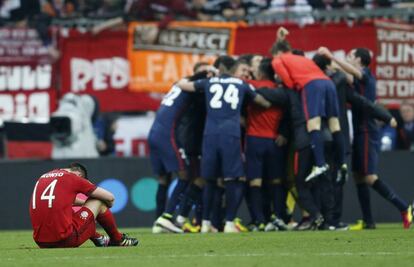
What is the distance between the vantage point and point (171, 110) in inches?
612

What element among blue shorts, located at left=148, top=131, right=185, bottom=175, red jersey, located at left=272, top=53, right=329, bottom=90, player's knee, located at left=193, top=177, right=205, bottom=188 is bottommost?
player's knee, located at left=193, top=177, right=205, bottom=188

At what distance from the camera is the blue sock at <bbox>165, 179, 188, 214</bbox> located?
15.2 metres

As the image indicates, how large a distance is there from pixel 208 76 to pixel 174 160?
1.14m

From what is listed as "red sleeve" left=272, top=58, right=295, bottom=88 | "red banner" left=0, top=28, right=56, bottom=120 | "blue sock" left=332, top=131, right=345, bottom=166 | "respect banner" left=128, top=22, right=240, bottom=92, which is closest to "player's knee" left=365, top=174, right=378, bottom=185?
"blue sock" left=332, top=131, right=345, bottom=166

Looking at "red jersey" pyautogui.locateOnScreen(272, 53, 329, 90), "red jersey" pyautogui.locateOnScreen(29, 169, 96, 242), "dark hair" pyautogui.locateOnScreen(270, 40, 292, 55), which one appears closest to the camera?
"red jersey" pyautogui.locateOnScreen(29, 169, 96, 242)

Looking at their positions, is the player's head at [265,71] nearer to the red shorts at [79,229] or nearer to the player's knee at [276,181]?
the player's knee at [276,181]

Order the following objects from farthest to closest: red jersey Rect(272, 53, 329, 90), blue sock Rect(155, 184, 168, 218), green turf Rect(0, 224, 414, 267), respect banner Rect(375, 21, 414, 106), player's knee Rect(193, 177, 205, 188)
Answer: respect banner Rect(375, 21, 414, 106)
blue sock Rect(155, 184, 168, 218)
player's knee Rect(193, 177, 205, 188)
red jersey Rect(272, 53, 329, 90)
green turf Rect(0, 224, 414, 267)

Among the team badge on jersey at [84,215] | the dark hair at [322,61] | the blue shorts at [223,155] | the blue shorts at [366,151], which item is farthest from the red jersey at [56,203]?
the blue shorts at [366,151]

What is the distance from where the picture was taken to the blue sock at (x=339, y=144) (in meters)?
15.0

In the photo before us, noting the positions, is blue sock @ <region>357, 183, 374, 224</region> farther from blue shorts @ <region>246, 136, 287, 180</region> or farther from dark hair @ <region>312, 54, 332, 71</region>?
dark hair @ <region>312, 54, 332, 71</region>

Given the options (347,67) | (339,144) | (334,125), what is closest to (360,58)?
(347,67)

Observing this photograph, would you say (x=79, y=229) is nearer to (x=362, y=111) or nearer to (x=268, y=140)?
(x=268, y=140)

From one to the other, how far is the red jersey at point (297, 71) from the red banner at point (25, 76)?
5.45 m

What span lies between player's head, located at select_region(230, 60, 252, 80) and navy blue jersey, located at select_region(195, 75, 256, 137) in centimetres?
28
